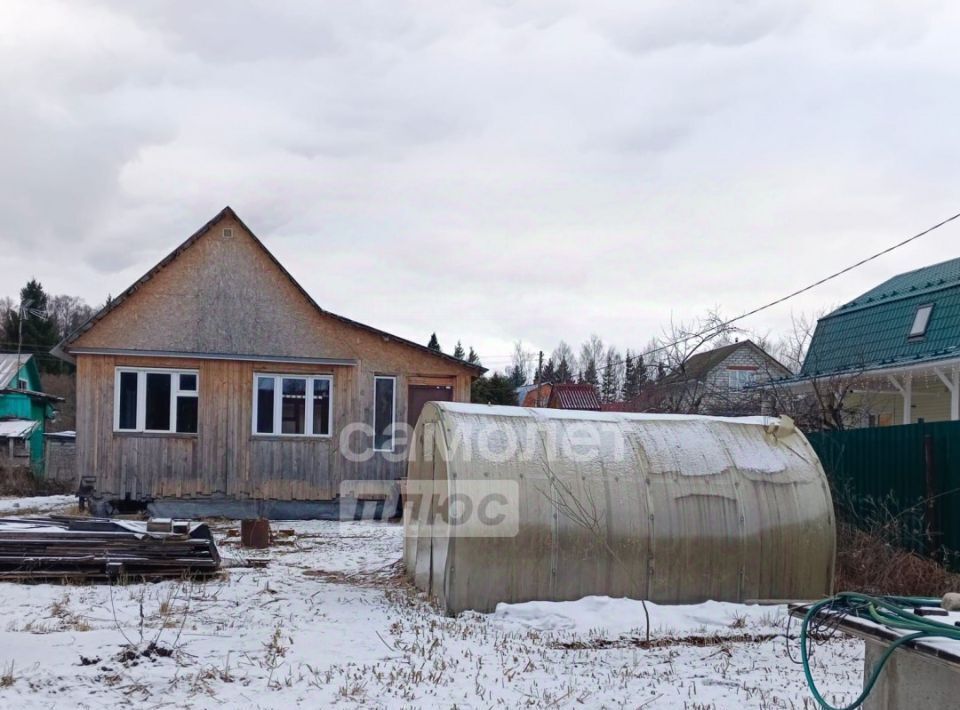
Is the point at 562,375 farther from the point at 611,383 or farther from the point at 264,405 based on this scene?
the point at 264,405

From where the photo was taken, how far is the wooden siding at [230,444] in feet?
59.9

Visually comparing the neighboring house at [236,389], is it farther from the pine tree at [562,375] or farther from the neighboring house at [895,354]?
the pine tree at [562,375]

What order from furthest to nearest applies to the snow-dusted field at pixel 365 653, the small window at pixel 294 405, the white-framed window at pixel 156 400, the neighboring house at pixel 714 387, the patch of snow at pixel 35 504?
the neighboring house at pixel 714 387
the patch of snow at pixel 35 504
the small window at pixel 294 405
the white-framed window at pixel 156 400
the snow-dusted field at pixel 365 653

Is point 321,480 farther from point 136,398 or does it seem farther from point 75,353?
point 75,353

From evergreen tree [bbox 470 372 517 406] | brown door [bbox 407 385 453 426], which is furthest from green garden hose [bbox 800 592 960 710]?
evergreen tree [bbox 470 372 517 406]

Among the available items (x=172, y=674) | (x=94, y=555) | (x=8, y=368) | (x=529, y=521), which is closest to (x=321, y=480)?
(x=94, y=555)

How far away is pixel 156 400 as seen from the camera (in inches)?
737

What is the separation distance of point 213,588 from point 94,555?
1705 millimetres

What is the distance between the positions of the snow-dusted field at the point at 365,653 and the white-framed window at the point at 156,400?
8166 millimetres

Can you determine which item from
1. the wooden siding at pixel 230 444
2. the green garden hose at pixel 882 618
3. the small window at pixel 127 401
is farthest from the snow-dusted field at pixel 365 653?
the small window at pixel 127 401

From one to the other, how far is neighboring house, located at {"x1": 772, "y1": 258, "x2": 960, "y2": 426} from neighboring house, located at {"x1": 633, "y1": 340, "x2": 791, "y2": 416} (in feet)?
5.18

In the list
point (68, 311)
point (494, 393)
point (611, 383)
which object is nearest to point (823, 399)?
point (494, 393)

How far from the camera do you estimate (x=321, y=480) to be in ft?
62.9

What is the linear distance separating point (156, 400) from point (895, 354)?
1502 centimetres
